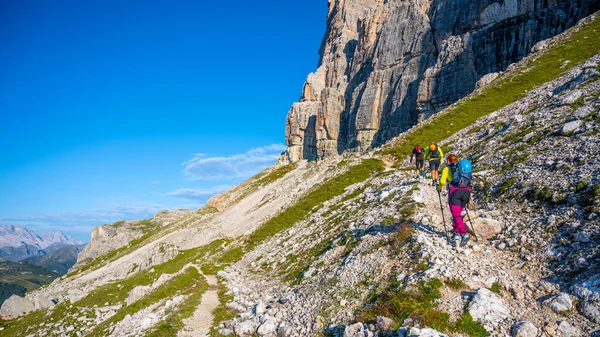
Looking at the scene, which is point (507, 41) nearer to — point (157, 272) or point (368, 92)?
point (368, 92)

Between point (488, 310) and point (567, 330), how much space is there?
1658 mm

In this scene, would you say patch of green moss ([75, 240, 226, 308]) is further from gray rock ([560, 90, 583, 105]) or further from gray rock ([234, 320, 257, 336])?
gray rock ([560, 90, 583, 105])

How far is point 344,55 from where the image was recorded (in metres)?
143

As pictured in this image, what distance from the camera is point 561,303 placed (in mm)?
8305

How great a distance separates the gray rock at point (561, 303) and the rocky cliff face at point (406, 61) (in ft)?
229

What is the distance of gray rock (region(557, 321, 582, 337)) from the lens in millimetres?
7602

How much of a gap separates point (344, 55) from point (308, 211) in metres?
120

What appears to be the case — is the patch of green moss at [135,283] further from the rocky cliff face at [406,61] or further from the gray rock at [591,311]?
the rocky cliff face at [406,61]

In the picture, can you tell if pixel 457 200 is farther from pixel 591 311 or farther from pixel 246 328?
pixel 246 328

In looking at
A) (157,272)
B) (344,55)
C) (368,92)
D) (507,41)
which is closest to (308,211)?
(157,272)

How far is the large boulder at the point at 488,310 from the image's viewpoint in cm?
853

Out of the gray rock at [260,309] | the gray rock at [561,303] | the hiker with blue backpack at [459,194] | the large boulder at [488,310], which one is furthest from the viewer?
the gray rock at [260,309]

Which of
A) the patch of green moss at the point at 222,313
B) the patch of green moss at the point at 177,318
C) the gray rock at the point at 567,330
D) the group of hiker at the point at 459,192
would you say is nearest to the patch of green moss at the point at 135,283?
the patch of green moss at the point at 177,318

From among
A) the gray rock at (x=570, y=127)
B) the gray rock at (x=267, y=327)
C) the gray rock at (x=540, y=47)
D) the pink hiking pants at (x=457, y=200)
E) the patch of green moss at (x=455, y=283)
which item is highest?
the gray rock at (x=540, y=47)
